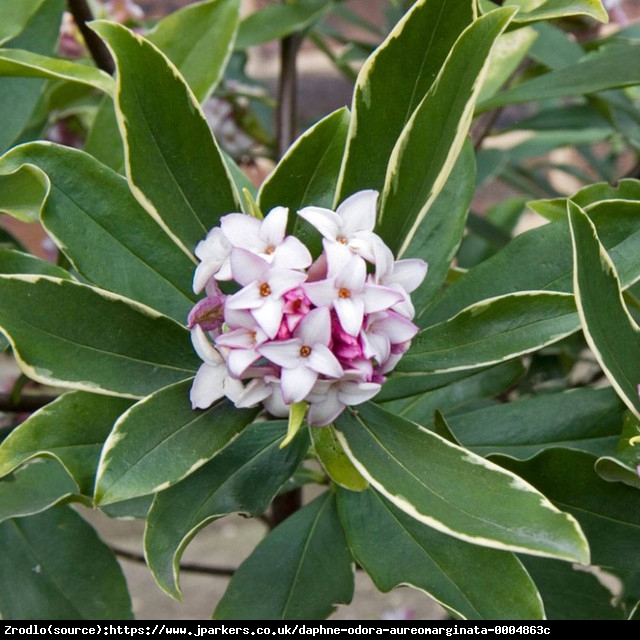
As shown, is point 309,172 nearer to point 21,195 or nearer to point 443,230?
point 443,230

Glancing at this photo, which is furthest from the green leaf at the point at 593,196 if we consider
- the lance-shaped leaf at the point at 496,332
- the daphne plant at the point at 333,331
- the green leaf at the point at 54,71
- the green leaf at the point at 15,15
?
the green leaf at the point at 15,15

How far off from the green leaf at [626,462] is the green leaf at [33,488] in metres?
0.43

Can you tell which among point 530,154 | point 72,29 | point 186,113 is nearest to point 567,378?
point 530,154

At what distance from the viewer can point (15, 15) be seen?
2.68 ft

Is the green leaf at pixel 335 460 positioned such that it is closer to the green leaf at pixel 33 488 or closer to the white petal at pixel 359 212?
the white petal at pixel 359 212

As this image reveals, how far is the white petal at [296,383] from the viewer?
0.56 metres

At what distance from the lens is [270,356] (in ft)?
1.84

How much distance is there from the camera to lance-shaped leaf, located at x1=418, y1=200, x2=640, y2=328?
26.8 inches

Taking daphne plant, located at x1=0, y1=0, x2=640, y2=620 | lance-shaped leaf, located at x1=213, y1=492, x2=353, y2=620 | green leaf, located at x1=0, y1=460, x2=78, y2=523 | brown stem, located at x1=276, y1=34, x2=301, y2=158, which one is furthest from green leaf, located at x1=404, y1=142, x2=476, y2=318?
brown stem, located at x1=276, y1=34, x2=301, y2=158

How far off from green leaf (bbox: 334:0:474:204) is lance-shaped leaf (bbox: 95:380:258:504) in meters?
0.17

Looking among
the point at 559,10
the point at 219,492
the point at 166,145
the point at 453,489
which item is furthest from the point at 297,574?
the point at 559,10

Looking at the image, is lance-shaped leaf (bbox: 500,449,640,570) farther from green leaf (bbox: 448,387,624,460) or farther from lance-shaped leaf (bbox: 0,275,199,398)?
lance-shaped leaf (bbox: 0,275,199,398)

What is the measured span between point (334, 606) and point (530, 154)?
38.5 inches
